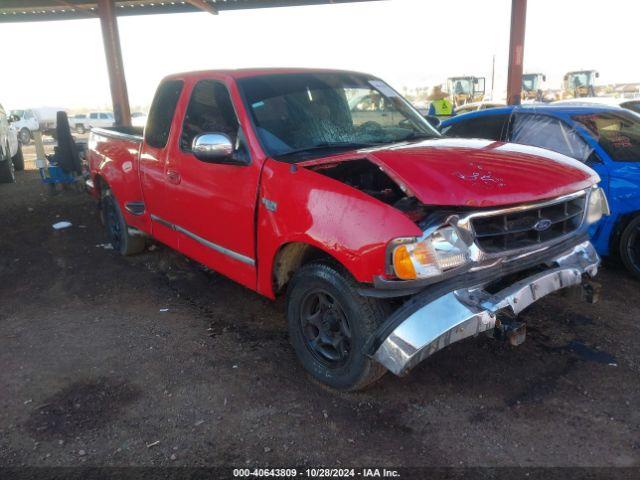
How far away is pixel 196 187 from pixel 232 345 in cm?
121

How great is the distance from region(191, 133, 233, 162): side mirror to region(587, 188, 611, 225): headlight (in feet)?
7.69

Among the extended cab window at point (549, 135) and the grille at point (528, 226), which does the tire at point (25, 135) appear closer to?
the extended cab window at point (549, 135)

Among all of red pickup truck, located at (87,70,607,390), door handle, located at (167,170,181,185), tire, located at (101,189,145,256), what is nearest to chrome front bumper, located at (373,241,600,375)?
red pickup truck, located at (87,70,607,390)

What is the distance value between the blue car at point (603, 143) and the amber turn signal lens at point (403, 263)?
251cm

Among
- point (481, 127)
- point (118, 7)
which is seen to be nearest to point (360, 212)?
point (481, 127)

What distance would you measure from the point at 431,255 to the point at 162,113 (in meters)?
3.01

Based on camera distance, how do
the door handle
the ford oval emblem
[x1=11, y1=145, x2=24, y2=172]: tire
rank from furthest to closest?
[x1=11, y1=145, x2=24, y2=172]: tire < the door handle < the ford oval emblem

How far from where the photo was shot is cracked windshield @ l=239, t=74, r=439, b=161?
3482 millimetres

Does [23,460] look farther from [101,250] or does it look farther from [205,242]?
[101,250]

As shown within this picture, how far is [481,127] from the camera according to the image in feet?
19.1

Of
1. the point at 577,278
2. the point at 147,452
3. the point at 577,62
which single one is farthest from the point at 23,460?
the point at 577,62

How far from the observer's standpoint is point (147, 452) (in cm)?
265

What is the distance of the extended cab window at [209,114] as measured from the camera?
371cm

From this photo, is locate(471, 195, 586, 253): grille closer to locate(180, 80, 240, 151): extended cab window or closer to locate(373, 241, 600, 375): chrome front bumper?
locate(373, 241, 600, 375): chrome front bumper
